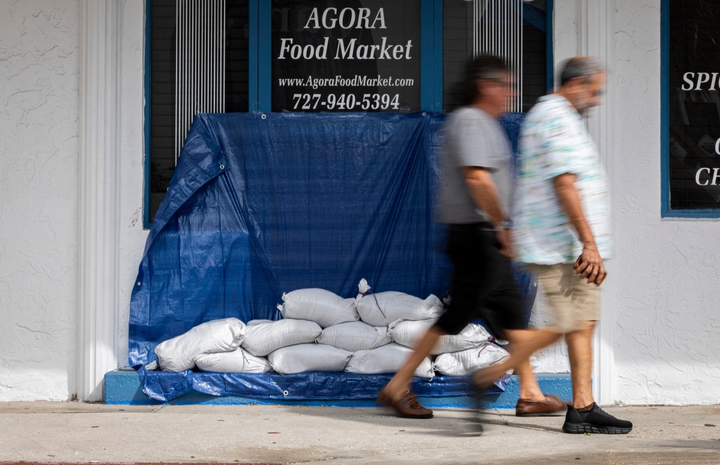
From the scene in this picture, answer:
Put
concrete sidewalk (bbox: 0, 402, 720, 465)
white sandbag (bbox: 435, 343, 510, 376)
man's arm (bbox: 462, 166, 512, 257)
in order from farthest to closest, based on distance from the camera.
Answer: white sandbag (bbox: 435, 343, 510, 376) → man's arm (bbox: 462, 166, 512, 257) → concrete sidewalk (bbox: 0, 402, 720, 465)

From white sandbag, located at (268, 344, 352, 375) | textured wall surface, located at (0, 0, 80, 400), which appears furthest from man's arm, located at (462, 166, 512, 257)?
textured wall surface, located at (0, 0, 80, 400)

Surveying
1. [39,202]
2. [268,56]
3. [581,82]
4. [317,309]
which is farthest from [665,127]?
[39,202]

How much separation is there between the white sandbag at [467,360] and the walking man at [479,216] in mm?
877

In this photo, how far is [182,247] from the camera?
19.8ft

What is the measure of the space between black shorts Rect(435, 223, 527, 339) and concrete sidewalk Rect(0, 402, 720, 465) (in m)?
0.51

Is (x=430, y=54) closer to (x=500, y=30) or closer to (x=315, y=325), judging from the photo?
(x=500, y=30)

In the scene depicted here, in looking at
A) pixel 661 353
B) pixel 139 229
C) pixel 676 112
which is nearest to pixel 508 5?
pixel 676 112

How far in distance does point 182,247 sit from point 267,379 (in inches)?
42.4

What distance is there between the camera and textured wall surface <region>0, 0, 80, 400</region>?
5984 mm

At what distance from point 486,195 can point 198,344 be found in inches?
88.4

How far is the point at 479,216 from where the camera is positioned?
14.8 ft

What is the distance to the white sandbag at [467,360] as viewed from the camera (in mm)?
5672

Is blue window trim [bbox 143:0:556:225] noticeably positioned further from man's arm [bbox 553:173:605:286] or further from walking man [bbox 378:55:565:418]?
man's arm [bbox 553:173:605:286]

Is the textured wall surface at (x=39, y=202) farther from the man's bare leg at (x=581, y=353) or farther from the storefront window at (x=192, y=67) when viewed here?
the man's bare leg at (x=581, y=353)
